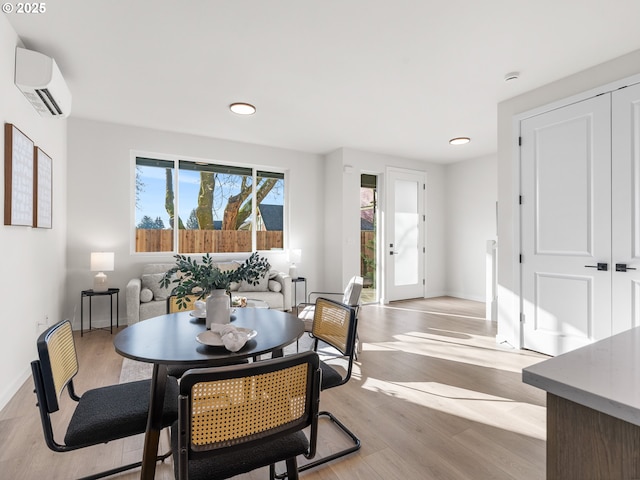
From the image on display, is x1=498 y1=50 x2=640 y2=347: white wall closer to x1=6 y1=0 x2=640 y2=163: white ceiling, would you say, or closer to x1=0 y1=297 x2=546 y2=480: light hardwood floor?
x1=6 y1=0 x2=640 y2=163: white ceiling

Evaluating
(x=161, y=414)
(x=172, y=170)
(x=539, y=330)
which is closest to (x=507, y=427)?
(x=539, y=330)

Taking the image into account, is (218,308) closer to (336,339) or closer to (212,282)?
(212,282)

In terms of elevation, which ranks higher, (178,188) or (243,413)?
(178,188)

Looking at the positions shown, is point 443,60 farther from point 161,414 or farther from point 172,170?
point 172,170

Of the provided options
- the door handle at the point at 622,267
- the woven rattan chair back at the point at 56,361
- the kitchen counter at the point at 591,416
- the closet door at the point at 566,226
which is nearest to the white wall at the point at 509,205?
the closet door at the point at 566,226

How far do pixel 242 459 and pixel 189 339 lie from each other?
603mm

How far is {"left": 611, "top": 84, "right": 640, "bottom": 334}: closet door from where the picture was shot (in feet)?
8.95

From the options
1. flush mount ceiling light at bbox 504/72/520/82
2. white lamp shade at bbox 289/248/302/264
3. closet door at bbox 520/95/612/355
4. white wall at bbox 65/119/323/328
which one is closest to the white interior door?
white lamp shade at bbox 289/248/302/264

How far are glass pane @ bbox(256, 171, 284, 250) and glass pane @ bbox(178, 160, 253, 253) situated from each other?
0.17 m

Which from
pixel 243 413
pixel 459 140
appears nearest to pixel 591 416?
pixel 243 413

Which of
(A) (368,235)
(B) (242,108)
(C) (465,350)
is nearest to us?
(C) (465,350)

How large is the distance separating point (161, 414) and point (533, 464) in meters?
1.88

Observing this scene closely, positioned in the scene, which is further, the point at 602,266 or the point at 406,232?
the point at 406,232

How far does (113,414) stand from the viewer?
1376 millimetres
